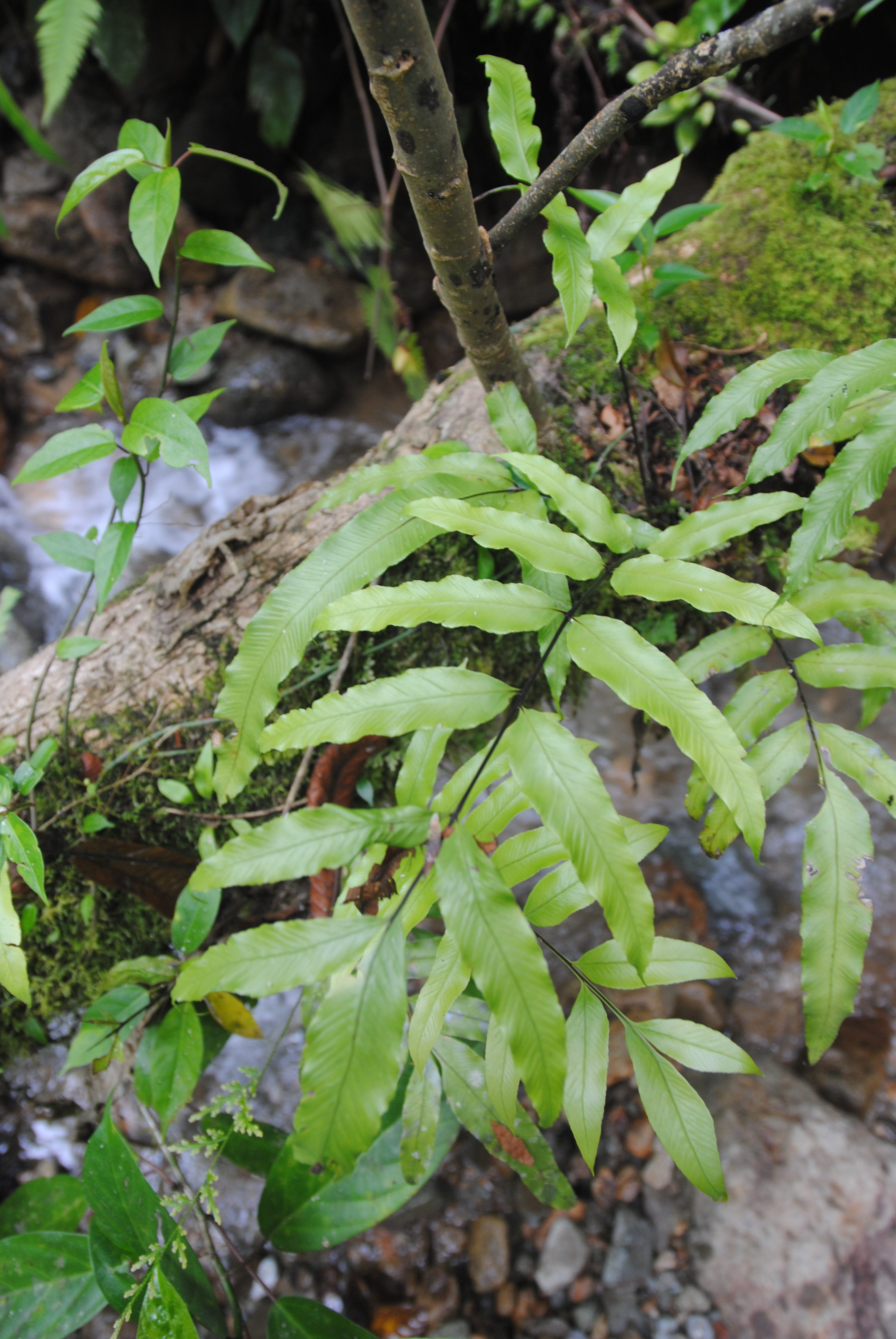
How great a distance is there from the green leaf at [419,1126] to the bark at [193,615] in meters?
0.96

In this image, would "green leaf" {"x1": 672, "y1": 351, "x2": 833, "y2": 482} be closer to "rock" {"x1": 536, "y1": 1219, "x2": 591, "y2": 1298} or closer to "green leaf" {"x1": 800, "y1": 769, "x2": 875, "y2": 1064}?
"green leaf" {"x1": 800, "y1": 769, "x2": 875, "y2": 1064}

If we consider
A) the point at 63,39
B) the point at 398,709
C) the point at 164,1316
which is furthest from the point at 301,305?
the point at 164,1316

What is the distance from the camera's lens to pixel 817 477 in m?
1.70

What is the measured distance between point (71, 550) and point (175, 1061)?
1.13 m

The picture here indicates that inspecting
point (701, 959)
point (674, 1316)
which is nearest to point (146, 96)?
point (701, 959)

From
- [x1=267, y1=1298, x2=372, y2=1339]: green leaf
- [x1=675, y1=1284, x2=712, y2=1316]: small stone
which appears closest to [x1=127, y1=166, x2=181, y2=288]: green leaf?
[x1=267, y1=1298, x2=372, y2=1339]: green leaf

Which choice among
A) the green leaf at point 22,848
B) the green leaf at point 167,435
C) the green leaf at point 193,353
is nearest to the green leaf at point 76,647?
the green leaf at point 22,848

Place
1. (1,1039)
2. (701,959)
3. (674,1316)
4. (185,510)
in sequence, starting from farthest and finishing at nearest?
(185,510), (674,1316), (1,1039), (701,959)

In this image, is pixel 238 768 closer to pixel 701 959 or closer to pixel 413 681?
pixel 413 681

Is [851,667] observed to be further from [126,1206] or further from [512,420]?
[126,1206]

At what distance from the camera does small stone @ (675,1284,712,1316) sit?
1863 millimetres

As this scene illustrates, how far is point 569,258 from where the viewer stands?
3.83ft

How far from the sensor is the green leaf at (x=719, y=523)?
1125 mm

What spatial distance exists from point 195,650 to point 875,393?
5.04 feet
